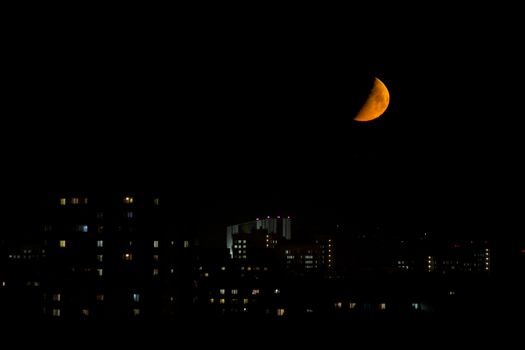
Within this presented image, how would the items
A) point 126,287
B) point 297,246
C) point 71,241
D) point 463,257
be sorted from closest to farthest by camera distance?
point 126,287 < point 71,241 < point 463,257 < point 297,246

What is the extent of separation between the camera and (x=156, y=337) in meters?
4.11

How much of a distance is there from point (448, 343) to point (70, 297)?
11177 mm

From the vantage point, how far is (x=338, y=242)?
122 feet

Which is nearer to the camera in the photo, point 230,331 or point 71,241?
point 230,331

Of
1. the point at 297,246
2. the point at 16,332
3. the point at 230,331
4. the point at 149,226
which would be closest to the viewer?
the point at 16,332

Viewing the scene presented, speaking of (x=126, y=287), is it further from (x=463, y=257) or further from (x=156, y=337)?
(x=463, y=257)

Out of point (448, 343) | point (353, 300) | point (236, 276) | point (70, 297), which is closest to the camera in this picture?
point (448, 343)

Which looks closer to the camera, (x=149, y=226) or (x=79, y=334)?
(x=79, y=334)

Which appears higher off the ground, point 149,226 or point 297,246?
point 149,226

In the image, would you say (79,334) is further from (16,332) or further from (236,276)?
(236,276)

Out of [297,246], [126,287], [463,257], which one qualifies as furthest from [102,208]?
[297,246]

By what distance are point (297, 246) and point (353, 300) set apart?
31.8m

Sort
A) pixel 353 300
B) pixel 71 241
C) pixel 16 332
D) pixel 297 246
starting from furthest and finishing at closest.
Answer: pixel 297 246 < pixel 71 241 < pixel 353 300 < pixel 16 332

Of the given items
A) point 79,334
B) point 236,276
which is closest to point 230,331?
point 79,334
